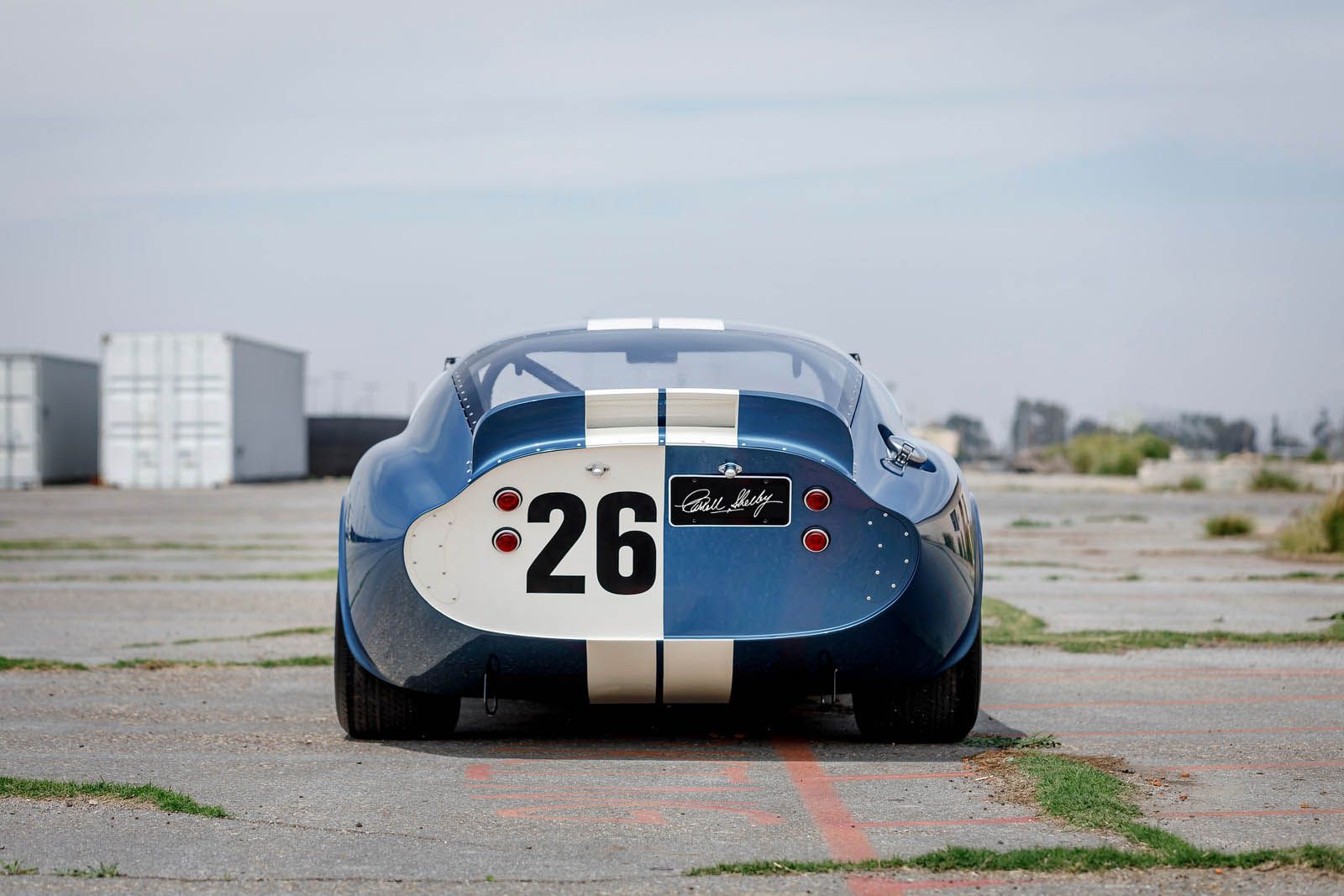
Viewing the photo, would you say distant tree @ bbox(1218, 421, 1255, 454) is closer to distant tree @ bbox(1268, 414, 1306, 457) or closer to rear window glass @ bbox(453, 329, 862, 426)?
distant tree @ bbox(1268, 414, 1306, 457)

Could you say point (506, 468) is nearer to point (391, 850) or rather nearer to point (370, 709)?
point (370, 709)

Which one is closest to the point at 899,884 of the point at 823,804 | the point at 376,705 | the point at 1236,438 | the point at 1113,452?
the point at 823,804

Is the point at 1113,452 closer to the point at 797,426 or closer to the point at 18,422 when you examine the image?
the point at 18,422

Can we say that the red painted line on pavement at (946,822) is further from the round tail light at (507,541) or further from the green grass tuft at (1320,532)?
the green grass tuft at (1320,532)

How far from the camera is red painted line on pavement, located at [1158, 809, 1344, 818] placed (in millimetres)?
4055

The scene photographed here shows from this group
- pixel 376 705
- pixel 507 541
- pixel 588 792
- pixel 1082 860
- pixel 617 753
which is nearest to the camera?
pixel 1082 860

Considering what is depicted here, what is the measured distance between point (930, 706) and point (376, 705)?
1849 mm

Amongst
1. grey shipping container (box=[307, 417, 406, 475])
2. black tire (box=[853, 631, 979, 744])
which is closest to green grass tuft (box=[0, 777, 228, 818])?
black tire (box=[853, 631, 979, 744])

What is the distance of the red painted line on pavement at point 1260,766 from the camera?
4777mm

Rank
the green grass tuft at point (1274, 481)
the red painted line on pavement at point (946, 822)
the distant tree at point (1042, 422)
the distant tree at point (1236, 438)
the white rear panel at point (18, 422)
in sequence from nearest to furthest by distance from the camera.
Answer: the red painted line on pavement at point (946, 822) < the white rear panel at point (18, 422) < the green grass tuft at point (1274, 481) < the distant tree at point (1236, 438) < the distant tree at point (1042, 422)

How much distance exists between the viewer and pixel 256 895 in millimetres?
3254

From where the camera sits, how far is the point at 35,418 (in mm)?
39719
